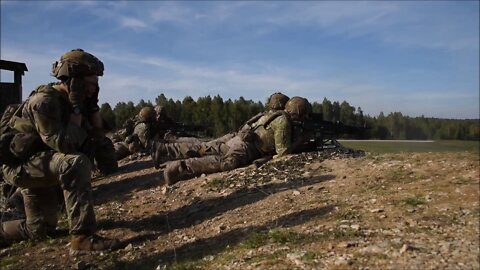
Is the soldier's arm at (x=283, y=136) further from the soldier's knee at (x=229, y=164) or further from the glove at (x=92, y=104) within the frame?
the glove at (x=92, y=104)

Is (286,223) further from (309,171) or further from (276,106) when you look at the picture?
(276,106)

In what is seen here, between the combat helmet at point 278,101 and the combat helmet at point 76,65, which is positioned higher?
the combat helmet at point 76,65

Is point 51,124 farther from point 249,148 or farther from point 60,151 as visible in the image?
point 249,148

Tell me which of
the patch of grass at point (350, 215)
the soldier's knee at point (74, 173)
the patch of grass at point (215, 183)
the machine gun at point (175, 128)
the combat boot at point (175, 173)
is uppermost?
the machine gun at point (175, 128)

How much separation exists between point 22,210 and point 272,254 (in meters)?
4.87

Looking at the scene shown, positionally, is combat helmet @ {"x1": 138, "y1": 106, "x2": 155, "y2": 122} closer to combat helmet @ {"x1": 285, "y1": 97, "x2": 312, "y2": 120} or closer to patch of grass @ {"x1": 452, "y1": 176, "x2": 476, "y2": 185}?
combat helmet @ {"x1": 285, "y1": 97, "x2": 312, "y2": 120}

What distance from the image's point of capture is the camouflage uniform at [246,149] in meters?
8.30

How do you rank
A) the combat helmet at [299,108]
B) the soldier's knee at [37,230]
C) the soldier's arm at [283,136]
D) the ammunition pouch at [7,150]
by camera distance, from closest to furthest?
the ammunition pouch at [7,150], the soldier's knee at [37,230], the soldier's arm at [283,136], the combat helmet at [299,108]

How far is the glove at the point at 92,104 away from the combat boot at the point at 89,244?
163 centimetres

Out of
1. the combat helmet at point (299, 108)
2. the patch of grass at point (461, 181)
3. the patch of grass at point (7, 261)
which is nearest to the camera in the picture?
the patch of grass at point (461, 181)

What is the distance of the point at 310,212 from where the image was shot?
5215mm

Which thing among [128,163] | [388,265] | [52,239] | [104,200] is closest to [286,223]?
[388,265]

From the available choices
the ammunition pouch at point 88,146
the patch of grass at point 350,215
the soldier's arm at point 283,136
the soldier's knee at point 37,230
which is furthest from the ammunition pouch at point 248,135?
the patch of grass at point 350,215

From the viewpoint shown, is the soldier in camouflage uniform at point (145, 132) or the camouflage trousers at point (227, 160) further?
the soldier in camouflage uniform at point (145, 132)
